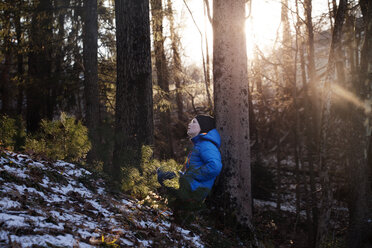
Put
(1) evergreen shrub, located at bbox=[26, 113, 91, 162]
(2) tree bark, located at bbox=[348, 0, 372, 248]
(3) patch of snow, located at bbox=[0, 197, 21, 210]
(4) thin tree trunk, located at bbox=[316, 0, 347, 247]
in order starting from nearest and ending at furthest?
(3) patch of snow, located at bbox=[0, 197, 21, 210] < (1) evergreen shrub, located at bbox=[26, 113, 91, 162] < (2) tree bark, located at bbox=[348, 0, 372, 248] < (4) thin tree trunk, located at bbox=[316, 0, 347, 247]

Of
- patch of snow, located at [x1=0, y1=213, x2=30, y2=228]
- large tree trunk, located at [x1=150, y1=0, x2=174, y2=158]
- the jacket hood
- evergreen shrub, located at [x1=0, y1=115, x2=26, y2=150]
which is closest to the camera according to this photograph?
patch of snow, located at [x1=0, y1=213, x2=30, y2=228]

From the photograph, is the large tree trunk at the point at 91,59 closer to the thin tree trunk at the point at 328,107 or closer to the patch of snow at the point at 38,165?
the patch of snow at the point at 38,165

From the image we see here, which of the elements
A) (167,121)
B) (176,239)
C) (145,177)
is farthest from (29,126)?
(176,239)

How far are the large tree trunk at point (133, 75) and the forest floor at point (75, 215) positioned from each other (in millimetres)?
1214

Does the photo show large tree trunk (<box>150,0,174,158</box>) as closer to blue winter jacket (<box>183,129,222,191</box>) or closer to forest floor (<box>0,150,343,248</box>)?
blue winter jacket (<box>183,129,222,191</box>)

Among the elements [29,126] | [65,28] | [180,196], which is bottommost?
[180,196]

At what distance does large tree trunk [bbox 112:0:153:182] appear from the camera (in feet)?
17.0

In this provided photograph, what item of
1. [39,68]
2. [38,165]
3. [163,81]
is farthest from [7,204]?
[163,81]

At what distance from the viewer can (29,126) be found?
1176 cm

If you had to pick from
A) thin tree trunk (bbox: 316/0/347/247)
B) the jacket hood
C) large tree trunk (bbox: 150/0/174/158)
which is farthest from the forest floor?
large tree trunk (bbox: 150/0/174/158)

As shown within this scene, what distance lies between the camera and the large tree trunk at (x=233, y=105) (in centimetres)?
457

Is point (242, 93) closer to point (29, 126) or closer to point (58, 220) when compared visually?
point (58, 220)

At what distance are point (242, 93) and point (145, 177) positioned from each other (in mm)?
1978

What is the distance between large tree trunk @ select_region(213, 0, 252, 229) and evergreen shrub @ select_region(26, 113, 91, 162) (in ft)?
7.22
